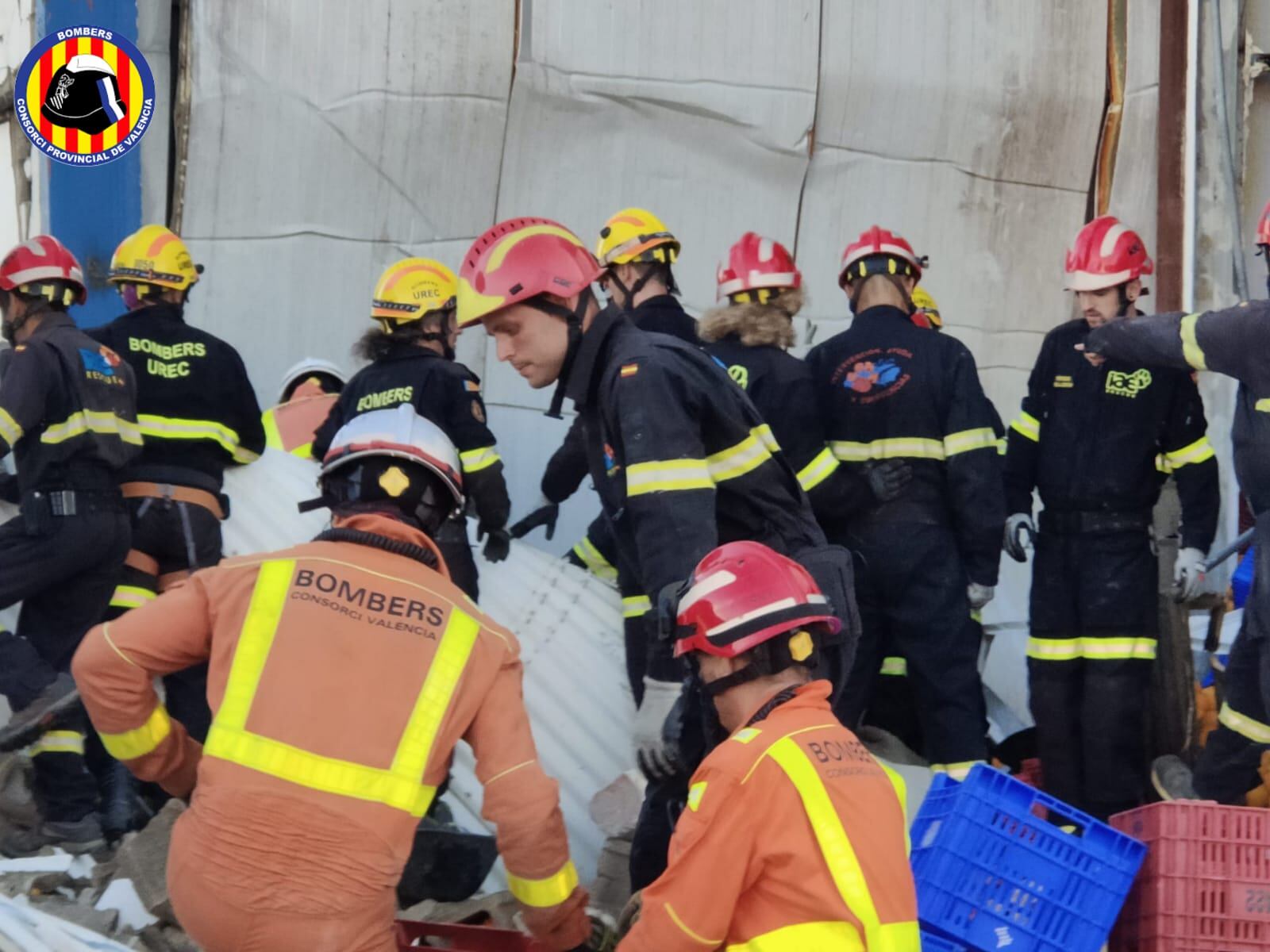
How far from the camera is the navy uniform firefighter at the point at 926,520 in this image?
5.06 meters

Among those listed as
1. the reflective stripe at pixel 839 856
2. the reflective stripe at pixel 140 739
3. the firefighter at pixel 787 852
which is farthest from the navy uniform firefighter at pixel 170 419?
the reflective stripe at pixel 839 856

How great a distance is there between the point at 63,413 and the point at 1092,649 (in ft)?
11.0

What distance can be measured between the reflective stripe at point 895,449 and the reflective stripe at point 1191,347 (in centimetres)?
107

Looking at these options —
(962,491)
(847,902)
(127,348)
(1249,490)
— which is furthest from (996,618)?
(847,902)

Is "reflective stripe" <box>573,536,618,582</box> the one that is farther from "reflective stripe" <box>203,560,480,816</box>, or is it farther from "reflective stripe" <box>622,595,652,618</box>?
"reflective stripe" <box>203,560,480,816</box>

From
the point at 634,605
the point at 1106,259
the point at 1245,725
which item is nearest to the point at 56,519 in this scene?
the point at 634,605

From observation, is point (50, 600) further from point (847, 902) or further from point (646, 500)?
point (847, 902)

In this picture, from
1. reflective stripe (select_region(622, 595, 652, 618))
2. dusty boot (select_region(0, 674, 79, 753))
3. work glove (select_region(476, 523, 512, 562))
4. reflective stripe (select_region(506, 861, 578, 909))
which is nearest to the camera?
reflective stripe (select_region(506, 861, 578, 909))

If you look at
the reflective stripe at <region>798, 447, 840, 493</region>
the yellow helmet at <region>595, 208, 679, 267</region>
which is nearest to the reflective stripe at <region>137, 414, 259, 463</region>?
the yellow helmet at <region>595, 208, 679, 267</region>

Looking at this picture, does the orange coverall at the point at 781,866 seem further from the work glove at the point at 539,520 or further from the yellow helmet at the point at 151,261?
the work glove at the point at 539,520

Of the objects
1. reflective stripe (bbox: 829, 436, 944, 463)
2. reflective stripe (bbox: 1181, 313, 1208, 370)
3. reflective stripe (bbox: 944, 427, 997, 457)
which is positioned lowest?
reflective stripe (bbox: 829, 436, 944, 463)

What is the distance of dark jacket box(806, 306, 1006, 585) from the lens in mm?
5074

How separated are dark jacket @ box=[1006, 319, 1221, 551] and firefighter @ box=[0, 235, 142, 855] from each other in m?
3.06

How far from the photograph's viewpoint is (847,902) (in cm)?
257
